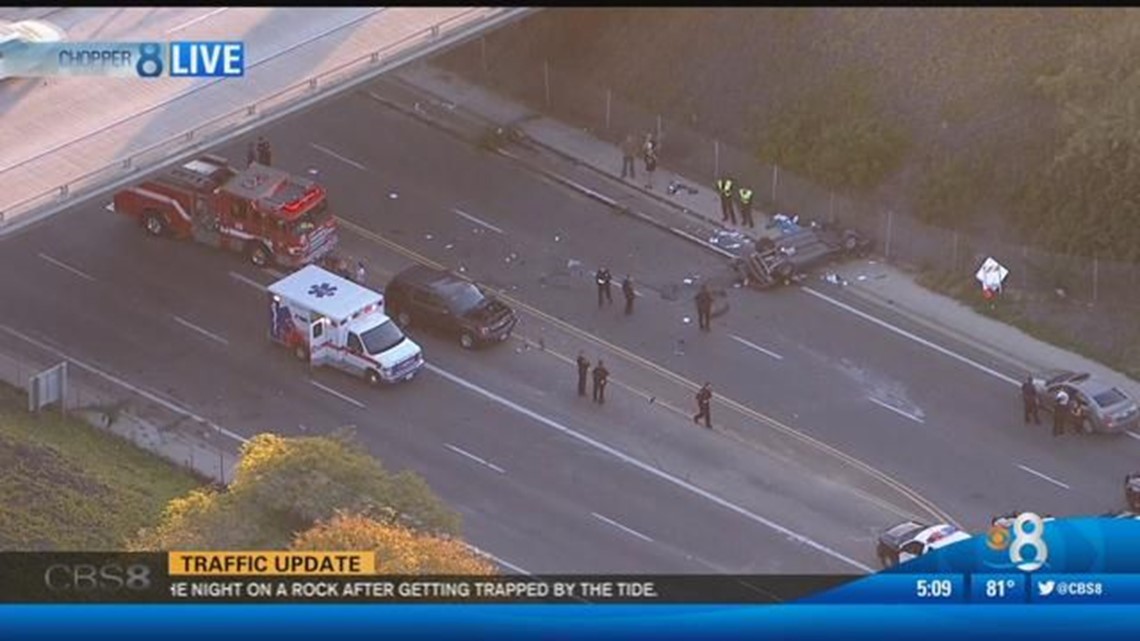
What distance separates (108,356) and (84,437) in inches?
124

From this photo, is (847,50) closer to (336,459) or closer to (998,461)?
(998,461)

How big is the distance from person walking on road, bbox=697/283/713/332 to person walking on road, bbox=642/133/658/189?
5147 millimetres

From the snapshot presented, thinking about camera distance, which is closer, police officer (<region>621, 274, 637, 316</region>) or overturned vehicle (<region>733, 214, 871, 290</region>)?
police officer (<region>621, 274, 637, 316</region>)

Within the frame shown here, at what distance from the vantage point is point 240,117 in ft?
173

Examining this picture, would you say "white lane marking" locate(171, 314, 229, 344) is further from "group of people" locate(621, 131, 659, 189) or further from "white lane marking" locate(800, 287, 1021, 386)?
"white lane marking" locate(800, 287, 1021, 386)

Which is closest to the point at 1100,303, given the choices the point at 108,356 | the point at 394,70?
the point at 394,70

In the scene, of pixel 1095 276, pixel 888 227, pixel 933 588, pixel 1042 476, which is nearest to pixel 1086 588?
pixel 933 588

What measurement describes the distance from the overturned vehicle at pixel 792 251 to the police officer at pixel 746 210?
46 cm

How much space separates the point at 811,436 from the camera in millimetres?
51188

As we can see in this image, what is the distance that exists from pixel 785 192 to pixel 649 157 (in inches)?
112

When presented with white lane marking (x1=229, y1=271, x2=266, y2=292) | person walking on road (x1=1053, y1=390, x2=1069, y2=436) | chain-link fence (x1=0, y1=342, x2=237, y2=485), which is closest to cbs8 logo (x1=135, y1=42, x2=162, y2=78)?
chain-link fence (x1=0, y1=342, x2=237, y2=485)

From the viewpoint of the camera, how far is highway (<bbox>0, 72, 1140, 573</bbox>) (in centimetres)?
4872

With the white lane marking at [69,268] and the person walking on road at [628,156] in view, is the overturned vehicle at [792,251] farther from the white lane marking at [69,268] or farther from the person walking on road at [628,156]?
the white lane marking at [69,268]

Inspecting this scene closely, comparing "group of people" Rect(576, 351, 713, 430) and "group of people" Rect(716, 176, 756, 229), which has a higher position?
"group of people" Rect(716, 176, 756, 229)
